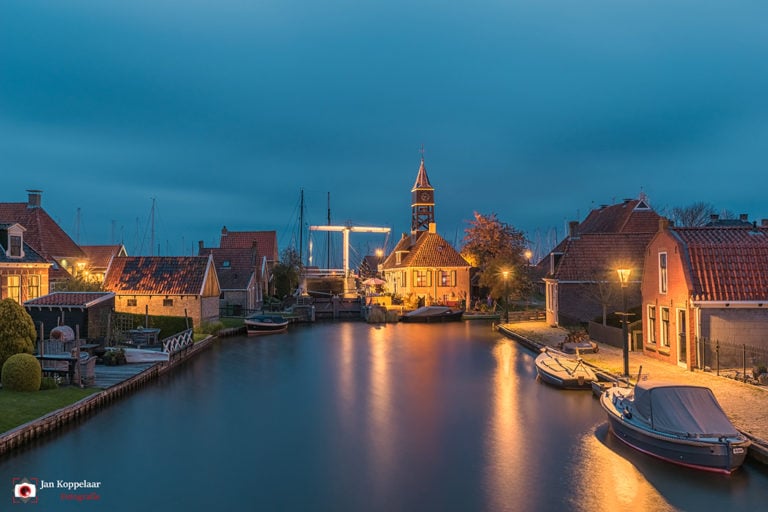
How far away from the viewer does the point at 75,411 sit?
21812mm

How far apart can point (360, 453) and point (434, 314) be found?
44165 mm

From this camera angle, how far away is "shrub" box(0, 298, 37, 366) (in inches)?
934

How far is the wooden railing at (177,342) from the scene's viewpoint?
114 ft

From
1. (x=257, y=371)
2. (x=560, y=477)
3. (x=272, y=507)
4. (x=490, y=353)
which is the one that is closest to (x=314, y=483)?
(x=272, y=507)

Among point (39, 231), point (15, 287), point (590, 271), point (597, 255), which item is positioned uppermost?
point (39, 231)

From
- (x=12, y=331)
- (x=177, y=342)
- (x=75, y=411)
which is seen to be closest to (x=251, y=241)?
(x=177, y=342)

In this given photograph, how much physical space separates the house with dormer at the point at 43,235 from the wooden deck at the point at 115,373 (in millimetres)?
19319

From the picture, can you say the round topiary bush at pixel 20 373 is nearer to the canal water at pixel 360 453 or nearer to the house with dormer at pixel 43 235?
the canal water at pixel 360 453

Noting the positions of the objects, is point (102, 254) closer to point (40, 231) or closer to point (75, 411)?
point (40, 231)

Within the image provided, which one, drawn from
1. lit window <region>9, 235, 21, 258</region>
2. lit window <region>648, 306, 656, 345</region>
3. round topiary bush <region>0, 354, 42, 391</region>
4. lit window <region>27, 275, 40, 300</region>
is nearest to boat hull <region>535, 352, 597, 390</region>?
lit window <region>648, 306, 656, 345</region>

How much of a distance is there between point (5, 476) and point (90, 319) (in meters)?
17.4

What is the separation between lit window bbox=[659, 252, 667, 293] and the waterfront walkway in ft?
11.9

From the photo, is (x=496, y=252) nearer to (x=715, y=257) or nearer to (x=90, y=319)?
(x=715, y=257)

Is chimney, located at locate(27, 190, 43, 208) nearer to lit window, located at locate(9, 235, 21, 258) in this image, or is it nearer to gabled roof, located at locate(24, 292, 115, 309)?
lit window, located at locate(9, 235, 21, 258)
